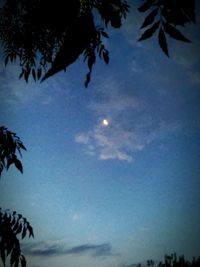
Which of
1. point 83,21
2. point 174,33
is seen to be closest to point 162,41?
point 174,33

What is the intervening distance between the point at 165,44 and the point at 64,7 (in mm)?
409

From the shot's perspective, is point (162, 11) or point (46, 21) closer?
point (46, 21)

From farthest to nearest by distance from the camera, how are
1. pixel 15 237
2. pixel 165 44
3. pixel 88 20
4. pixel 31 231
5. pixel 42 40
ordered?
pixel 31 231 < pixel 15 237 < pixel 42 40 < pixel 165 44 < pixel 88 20

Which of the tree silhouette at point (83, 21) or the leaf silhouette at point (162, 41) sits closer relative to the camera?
the tree silhouette at point (83, 21)

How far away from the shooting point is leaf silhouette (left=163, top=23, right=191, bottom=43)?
2.53 feet

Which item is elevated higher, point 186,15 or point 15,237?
point 186,15

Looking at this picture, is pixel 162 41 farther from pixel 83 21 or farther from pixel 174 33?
pixel 83 21

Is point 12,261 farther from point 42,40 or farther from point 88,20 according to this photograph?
point 88,20

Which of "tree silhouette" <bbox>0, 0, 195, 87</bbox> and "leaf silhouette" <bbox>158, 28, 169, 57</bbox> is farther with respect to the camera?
"leaf silhouette" <bbox>158, 28, 169, 57</bbox>

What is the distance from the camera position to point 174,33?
86cm

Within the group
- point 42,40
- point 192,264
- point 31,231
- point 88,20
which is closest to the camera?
A: point 88,20

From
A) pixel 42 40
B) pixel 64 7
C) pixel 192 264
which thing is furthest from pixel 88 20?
pixel 192 264

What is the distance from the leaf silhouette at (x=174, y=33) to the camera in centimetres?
77

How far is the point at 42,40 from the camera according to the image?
362cm
